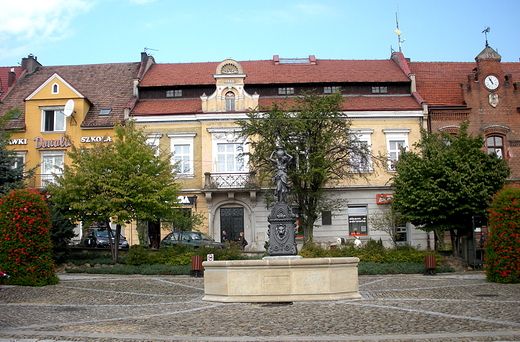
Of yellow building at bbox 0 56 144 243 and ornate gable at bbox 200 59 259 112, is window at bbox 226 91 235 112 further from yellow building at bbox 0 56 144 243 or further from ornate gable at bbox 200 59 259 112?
yellow building at bbox 0 56 144 243

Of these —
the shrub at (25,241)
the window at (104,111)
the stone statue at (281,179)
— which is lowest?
the shrub at (25,241)

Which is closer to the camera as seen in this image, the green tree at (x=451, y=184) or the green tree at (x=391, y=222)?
the green tree at (x=451, y=184)

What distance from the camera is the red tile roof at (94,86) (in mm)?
35125

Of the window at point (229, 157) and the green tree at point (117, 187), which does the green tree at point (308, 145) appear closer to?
the window at point (229, 157)

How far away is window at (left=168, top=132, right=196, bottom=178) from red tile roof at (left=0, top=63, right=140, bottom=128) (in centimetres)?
372

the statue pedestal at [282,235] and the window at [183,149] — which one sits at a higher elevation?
the window at [183,149]

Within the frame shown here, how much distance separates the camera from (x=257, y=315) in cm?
1209

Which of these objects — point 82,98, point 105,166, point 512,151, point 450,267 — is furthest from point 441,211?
point 82,98

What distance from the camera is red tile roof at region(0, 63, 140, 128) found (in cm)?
3512

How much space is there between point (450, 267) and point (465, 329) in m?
14.6

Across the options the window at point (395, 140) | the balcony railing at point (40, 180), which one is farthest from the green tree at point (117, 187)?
the window at point (395, 140)

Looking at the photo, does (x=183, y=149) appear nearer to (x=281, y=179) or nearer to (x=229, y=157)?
(x=229, y=157)

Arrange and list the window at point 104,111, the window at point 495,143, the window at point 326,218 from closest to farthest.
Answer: the window at point 326,218
the window at point 495,143
the window at point 104,111

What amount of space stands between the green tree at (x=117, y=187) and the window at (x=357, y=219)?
11.7 meters
